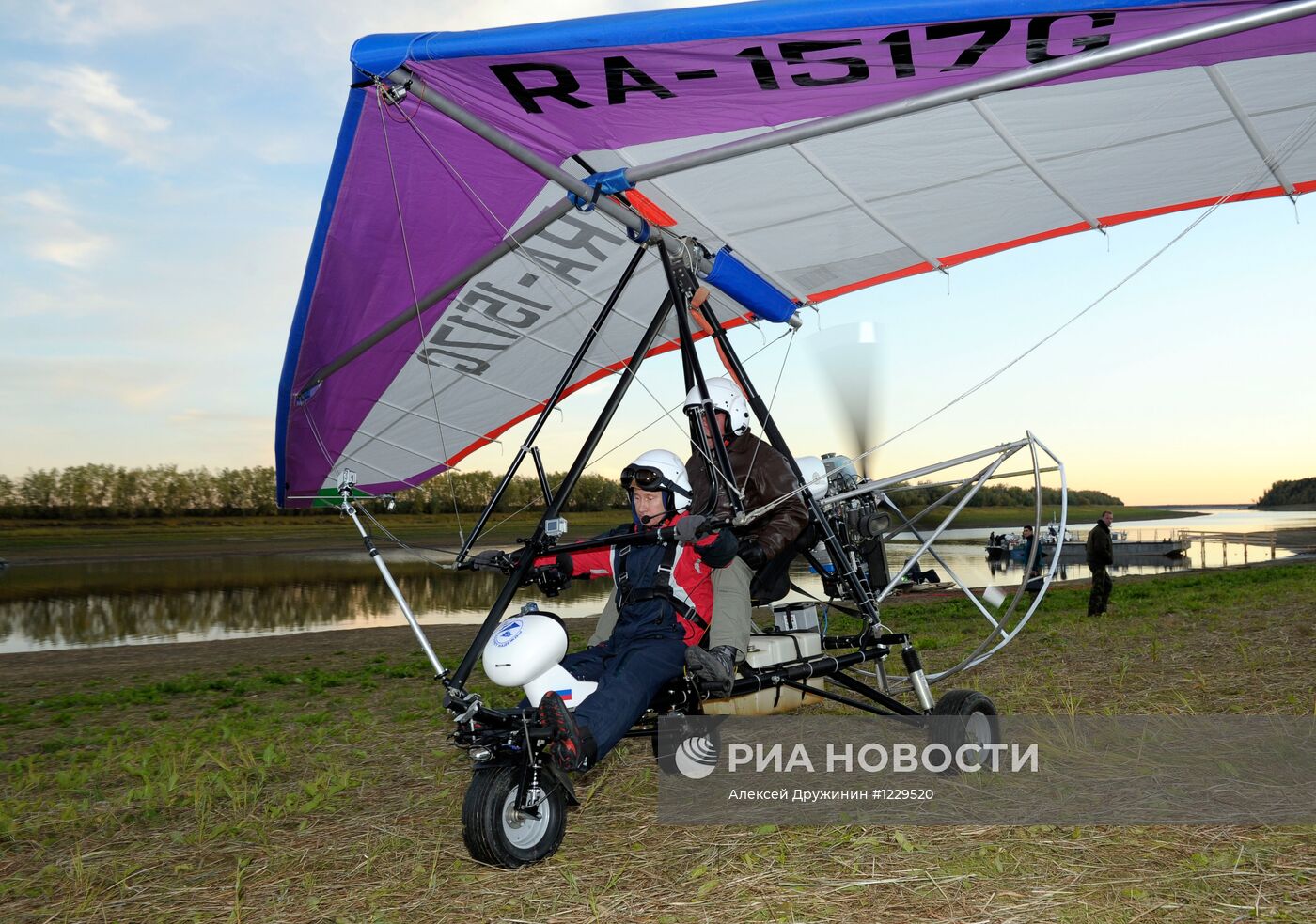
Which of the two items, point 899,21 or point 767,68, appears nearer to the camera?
point 899,21

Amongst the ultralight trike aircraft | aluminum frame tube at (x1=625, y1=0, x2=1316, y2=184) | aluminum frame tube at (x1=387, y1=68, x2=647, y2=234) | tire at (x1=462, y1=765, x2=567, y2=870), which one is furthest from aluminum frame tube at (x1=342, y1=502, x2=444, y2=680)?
aluminum frame tube at (x1=625, y1=0, x2=1316, y2=184)

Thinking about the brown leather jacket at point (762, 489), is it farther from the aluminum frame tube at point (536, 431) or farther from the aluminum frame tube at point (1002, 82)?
the aluminum frame tube at point (1002, 82)

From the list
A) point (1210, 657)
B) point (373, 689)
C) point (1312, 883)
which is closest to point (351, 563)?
point (373, 689)

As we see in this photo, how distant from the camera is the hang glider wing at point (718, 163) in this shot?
301cm

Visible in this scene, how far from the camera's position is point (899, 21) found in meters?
2.74

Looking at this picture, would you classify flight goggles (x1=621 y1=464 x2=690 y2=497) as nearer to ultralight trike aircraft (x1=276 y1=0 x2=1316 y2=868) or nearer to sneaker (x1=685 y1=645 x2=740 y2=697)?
ultralight trike aircraft (x1=276 y1=0 x2=1316 y2=868)

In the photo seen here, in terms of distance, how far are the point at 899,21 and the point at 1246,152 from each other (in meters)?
2.55

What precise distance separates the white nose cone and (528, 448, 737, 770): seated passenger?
0.22 metres

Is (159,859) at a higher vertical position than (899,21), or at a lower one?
lower

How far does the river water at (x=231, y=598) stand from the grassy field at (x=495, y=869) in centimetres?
1127

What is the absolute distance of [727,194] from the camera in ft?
15.3

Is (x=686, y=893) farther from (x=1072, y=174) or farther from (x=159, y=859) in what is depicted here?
(x=1072, y=174)

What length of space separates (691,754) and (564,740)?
1414 mm

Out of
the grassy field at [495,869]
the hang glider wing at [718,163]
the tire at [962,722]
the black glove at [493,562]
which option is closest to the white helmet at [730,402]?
the hang glider wing at [718,163]
